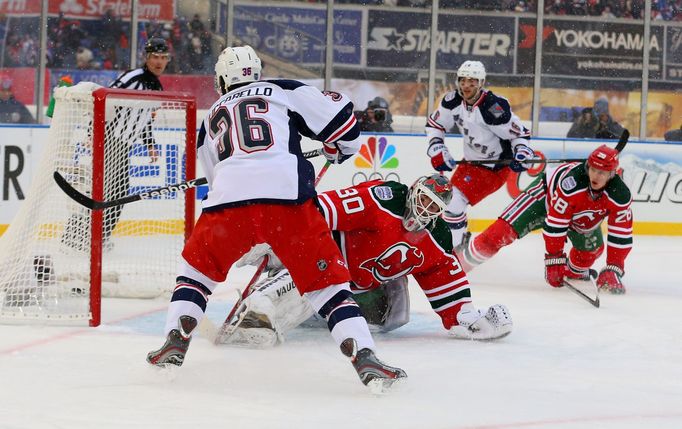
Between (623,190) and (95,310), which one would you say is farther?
(623,190)

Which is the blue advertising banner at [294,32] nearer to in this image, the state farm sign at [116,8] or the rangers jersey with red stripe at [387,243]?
the state farm sign at [116,8]

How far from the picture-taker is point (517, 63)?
823cm

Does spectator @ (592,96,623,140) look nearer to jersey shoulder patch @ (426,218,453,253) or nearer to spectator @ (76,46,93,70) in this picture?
spectator @ (76,46,93,70)

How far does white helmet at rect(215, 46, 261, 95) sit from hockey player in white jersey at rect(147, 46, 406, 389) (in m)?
0.07

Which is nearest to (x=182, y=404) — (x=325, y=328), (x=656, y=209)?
(x=325, y=328)

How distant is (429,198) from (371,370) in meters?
0.79

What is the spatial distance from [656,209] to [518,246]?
4.47ft

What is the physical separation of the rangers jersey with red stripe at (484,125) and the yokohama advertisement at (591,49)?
2.74 m

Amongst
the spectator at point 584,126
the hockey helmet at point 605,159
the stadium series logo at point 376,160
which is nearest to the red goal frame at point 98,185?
the hockey helmet at point 605,159

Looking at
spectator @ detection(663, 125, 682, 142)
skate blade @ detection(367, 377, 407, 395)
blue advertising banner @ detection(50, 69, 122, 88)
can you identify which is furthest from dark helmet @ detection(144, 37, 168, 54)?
Result: spectator @ detection(663, 125, 682, 142)

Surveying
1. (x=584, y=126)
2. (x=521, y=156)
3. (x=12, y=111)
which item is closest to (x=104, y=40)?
(x=12, y=111)

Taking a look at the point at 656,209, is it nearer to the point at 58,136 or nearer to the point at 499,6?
the point at 499,6

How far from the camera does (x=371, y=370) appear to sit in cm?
263

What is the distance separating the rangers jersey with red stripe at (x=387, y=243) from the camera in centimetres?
339
